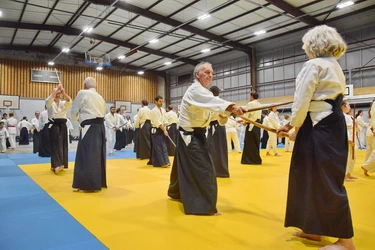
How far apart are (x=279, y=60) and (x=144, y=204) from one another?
15.7 meters

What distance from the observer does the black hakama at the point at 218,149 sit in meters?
5.43

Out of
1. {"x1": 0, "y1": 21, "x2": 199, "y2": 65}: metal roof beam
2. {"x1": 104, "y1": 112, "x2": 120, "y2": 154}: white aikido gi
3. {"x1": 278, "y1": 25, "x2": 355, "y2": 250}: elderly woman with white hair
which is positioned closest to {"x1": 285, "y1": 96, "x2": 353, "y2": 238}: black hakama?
{"x1": 278, "y1": 25, "x2": 355, "y2": 250}: elderly woman with white hair

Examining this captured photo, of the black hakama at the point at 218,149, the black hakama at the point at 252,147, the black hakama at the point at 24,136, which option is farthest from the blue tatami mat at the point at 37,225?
the black hakama at the point at 24,136

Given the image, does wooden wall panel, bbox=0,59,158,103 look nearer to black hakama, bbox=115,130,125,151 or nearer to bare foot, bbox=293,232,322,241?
black hakama, bbox=115,130,125,151

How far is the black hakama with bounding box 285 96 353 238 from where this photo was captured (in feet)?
6.90

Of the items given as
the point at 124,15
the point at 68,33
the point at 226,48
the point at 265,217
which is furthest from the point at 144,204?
the point at 226,48

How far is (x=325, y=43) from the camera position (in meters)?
2.20

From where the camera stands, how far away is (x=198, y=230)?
263 centimetres

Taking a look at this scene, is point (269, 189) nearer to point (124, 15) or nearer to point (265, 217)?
point (265, 217)

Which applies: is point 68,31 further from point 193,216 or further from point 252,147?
point 193,216

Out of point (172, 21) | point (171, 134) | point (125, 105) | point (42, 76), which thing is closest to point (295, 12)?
point (172, 21)

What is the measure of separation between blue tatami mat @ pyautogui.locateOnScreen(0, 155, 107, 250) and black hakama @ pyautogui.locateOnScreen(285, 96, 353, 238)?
1.64 metres

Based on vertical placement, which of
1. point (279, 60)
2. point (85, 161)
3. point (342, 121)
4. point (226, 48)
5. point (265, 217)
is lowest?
point (265, 217)

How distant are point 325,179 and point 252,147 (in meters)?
5.37
